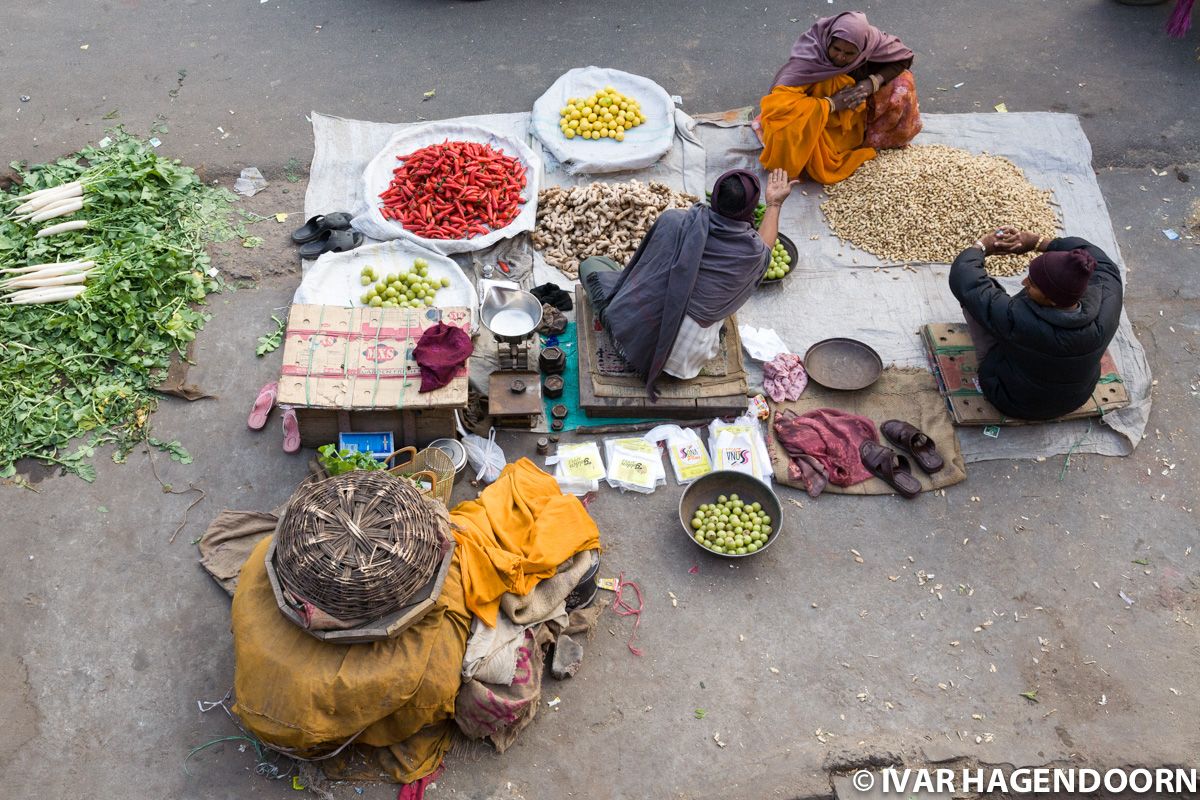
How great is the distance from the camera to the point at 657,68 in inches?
296

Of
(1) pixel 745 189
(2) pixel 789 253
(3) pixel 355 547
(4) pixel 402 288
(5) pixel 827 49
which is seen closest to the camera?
(3) pixel 355 547

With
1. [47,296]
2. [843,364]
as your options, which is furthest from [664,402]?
[47,296]

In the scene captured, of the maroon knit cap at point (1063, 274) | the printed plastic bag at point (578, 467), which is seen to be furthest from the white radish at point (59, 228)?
the maroon knit cap at point (1063, 274)

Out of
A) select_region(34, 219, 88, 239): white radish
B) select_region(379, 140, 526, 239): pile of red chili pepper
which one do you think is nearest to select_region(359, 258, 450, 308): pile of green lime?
select_region(379, 140, 526, 239): pile of red chili pepper

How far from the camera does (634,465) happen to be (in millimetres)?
5148

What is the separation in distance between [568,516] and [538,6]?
5.30m

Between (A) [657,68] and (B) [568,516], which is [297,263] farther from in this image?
(A) [657,68]

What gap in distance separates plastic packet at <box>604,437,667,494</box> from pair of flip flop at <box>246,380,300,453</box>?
1.74 meters

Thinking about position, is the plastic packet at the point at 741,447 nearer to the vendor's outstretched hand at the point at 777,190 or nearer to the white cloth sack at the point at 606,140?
the vendor's outstretched hand at the point at 777,190

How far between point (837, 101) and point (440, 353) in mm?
3475

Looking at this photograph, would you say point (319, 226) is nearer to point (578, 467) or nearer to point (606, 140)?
point (606, 140)

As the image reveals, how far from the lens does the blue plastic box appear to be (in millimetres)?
4918

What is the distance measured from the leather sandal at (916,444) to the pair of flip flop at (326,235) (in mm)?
3598

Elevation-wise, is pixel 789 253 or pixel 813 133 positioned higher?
pixel 813 133
